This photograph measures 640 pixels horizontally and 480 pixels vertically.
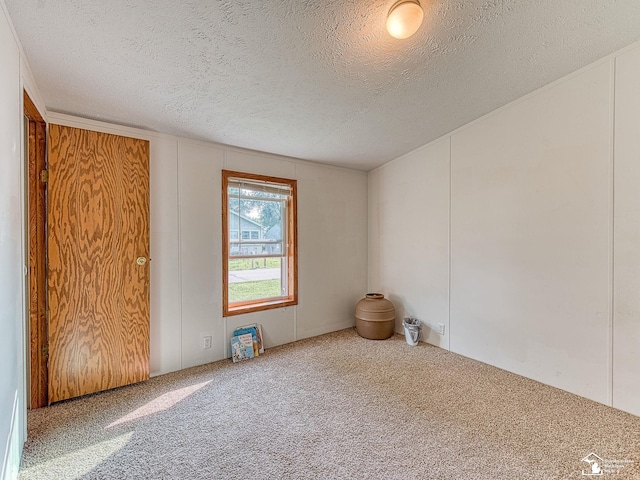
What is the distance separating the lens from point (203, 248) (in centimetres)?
295

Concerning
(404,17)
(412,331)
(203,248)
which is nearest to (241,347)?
(203,248)

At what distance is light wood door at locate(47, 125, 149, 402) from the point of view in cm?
223

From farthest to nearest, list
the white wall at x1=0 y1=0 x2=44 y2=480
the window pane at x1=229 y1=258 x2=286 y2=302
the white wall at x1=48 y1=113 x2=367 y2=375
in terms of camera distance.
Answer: the window pane at x1=229 y1=258 x2=286 y2=302
the white wall at x1=48 y1=113 x2=367 y2=375
the white wall at x1=0 y1=0 x2=44 y2=480

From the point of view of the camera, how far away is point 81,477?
1561 mm

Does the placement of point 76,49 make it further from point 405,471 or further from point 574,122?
point 574,122

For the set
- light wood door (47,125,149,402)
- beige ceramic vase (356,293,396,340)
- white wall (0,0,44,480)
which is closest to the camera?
white wall (0,0,44,480)

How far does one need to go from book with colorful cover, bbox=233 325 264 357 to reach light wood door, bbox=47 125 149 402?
85cm

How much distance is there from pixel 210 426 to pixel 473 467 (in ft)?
5.23

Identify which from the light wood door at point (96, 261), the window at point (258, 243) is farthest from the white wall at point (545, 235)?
the light wood door at point (96, 261)

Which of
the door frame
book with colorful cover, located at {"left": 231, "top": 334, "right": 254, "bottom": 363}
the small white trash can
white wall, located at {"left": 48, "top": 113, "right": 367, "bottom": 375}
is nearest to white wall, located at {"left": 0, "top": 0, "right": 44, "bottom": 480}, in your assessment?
the door frame

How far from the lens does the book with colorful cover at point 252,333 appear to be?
10.3 ft

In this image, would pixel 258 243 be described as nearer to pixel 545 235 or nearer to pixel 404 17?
pixel 404 17

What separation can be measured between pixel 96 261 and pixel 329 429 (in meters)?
2.15

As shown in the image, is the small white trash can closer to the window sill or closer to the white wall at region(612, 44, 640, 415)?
the window sill
